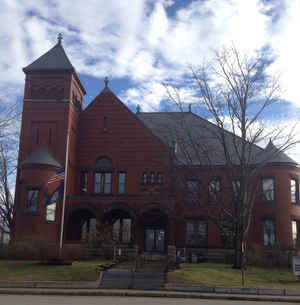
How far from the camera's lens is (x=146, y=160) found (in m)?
38.0

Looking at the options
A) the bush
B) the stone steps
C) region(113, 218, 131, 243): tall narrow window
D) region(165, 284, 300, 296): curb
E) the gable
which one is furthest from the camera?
the gable

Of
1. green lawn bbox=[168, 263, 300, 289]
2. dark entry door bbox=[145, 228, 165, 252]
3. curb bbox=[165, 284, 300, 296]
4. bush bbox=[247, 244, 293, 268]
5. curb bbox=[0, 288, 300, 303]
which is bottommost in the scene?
curb bbox=[0, 288, 300, 303]

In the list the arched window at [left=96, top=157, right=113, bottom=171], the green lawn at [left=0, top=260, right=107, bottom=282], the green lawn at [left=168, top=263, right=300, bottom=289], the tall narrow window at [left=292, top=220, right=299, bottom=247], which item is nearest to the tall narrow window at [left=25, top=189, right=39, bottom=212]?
the arched window at [left=96, top=157, right=113, bottom=171]

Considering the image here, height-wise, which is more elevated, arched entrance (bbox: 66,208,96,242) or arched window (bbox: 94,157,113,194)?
arched window (bbox: 94,157,113,194)

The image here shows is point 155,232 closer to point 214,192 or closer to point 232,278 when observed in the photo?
point 214,192

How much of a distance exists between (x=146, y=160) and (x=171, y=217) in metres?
6.42

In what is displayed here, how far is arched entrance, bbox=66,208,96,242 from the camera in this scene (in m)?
35.3

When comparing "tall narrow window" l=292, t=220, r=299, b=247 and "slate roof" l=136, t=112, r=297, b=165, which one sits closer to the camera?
"tall narrow window" l=292, t=220, r=299, b=247

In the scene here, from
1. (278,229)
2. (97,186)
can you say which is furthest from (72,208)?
(278,229)

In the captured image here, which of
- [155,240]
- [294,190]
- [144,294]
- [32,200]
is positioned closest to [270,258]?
[294,190]

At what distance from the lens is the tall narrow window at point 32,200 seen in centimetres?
3297

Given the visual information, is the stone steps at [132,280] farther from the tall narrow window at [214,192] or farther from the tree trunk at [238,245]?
the tall narrow window at [214,192]

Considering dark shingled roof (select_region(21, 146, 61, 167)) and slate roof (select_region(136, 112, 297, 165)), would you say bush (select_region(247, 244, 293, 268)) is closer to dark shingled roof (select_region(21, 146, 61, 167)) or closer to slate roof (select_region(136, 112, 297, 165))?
slate roof (select_region(136, 112, 297, 165))

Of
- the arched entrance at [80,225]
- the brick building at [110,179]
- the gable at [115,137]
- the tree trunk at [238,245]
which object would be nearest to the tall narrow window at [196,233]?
the brick building at [110,179]
